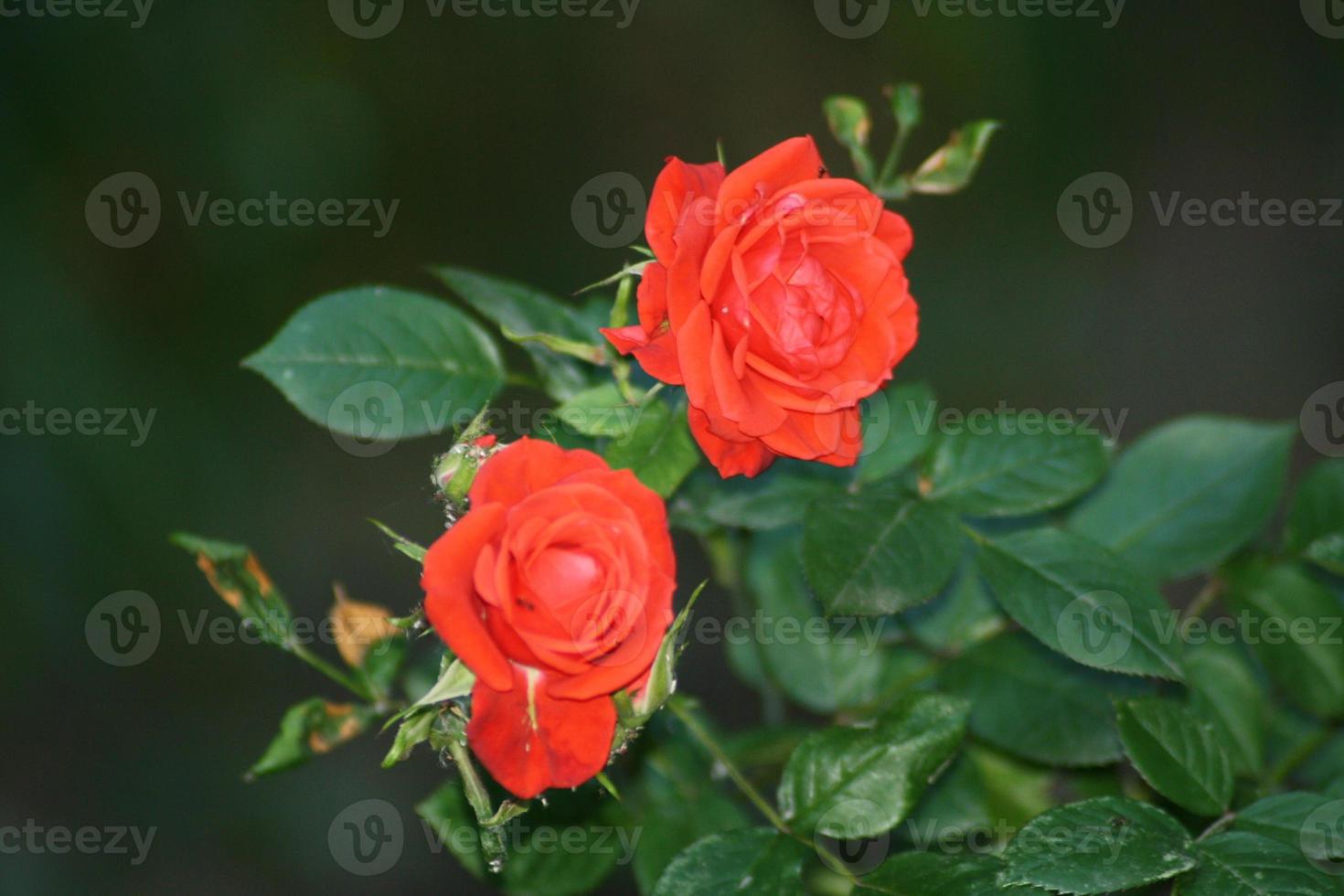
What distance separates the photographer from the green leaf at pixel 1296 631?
1366mm

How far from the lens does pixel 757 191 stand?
3.25ft

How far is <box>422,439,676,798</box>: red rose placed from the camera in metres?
0.85

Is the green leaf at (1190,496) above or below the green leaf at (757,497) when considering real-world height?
below

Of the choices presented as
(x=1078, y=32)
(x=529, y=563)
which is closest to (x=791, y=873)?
(x=529, y=563)

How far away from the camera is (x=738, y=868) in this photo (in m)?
1.08

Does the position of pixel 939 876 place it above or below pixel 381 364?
below
